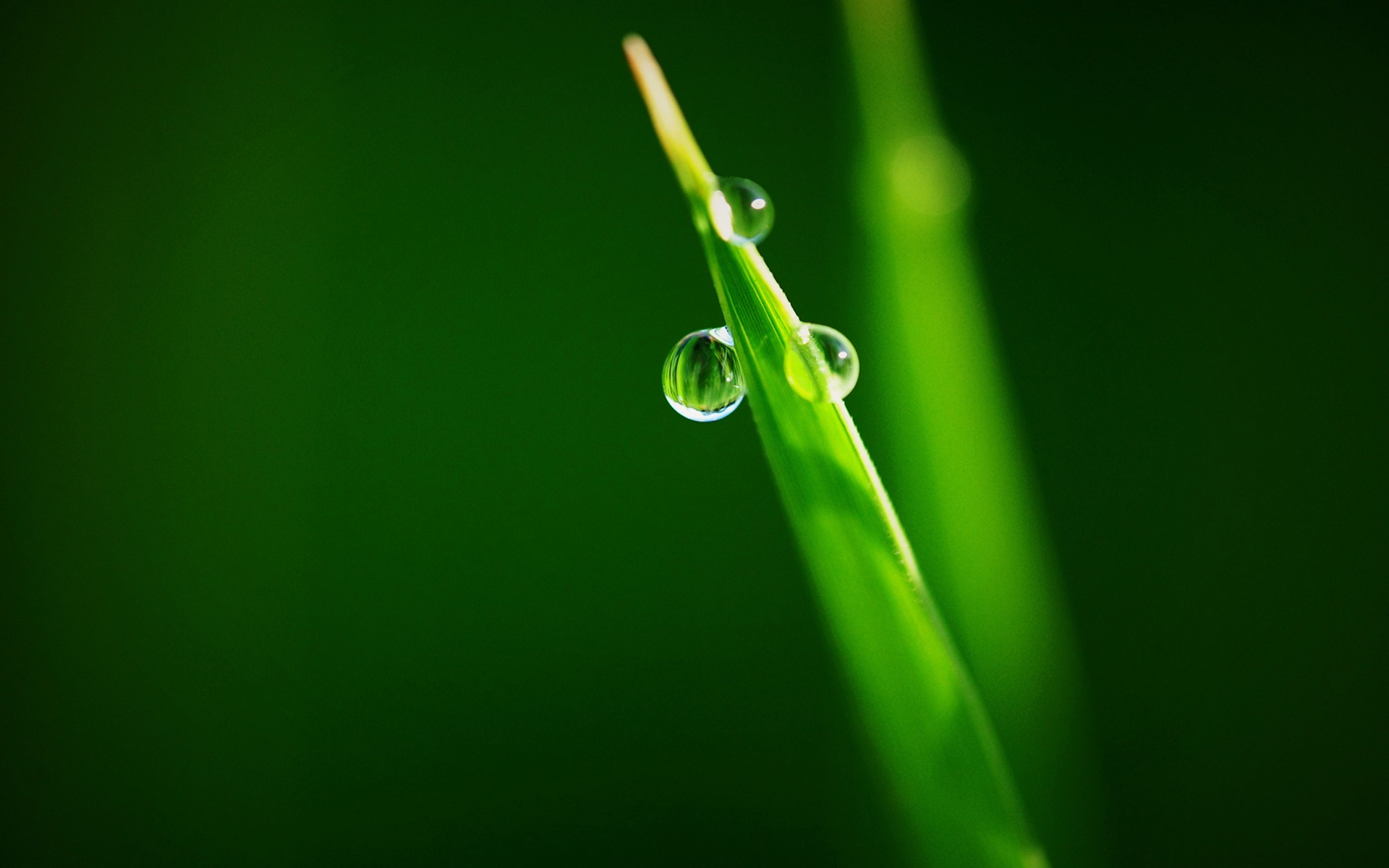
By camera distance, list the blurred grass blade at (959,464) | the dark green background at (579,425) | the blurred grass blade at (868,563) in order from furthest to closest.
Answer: the dark green background at (579,425) → the blurred grass blade at (959,464) → the blurred grass blade at (868,563)

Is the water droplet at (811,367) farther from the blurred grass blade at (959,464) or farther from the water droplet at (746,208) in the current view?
the blurred grass blade at (959,464)

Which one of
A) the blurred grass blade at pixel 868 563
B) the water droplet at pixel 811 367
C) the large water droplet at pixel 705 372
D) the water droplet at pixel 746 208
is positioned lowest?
the blurred grass blade at pixel 868 563

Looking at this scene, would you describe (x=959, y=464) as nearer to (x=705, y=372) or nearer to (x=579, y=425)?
(x=705, y=372)

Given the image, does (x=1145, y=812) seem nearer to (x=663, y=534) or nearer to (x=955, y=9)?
(x=663, y=534)

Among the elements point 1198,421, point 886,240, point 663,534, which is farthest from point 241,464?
point 1198,421

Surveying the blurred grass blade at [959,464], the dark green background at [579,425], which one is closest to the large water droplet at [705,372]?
the blurred grass blade at [959,464]
